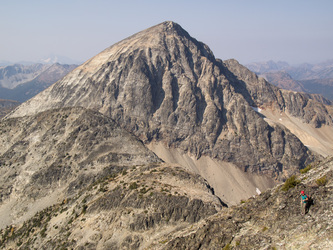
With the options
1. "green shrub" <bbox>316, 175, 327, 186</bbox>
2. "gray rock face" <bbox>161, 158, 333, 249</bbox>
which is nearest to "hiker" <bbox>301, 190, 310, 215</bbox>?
"gray rock face" <bbox>161, 158, 333, 249</bbox>

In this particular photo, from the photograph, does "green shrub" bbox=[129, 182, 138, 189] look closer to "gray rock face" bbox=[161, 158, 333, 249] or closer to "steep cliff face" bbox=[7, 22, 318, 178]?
"gray rock face" bbox=[161, 158, 333, 249]

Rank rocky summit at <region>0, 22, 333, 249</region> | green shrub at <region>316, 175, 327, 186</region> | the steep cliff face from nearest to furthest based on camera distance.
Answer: green shrub at <region>316, 175, 327, 186</region>
rocky summit at <region>0, 22, 333, 249</region>
the steep cliff face

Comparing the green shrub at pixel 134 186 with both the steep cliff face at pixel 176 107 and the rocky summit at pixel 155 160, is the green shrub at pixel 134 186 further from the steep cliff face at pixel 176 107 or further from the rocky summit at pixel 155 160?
the steep cliff face at pixel 176 107

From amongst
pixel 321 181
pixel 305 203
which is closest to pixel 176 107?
pixel 321 181

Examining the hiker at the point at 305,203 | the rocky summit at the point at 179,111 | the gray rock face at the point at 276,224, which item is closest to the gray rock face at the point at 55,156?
the gray rock face at the point at 276,224

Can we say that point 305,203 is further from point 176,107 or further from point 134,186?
point 176,107
